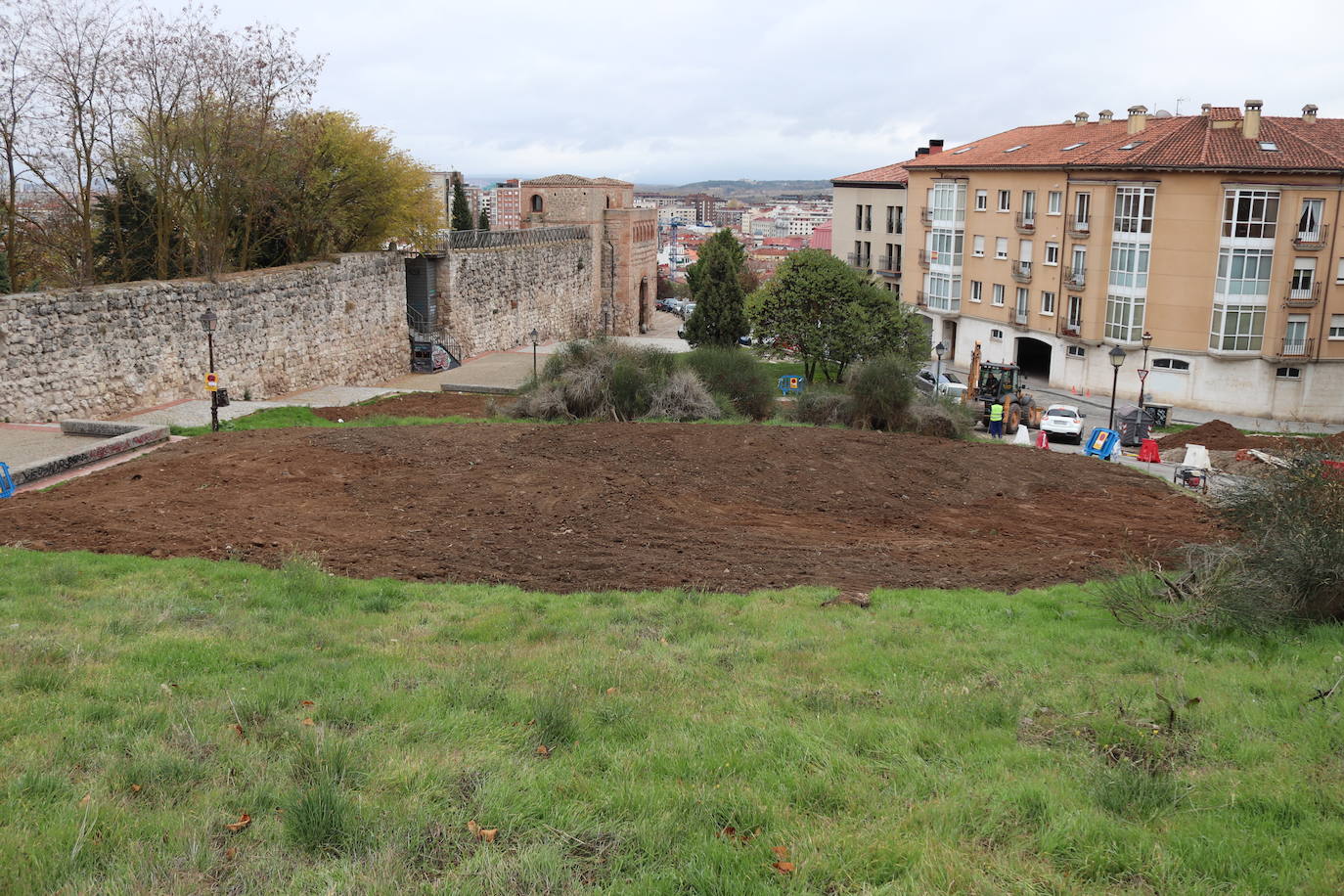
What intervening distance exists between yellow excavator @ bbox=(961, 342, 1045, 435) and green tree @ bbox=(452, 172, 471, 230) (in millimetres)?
33299

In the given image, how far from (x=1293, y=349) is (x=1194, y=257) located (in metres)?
4.47

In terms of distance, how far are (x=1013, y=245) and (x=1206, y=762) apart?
39.9m

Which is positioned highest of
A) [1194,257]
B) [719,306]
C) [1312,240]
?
[1312,240]

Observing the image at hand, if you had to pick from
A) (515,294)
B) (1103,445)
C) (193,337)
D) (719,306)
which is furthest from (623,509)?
(719,306)

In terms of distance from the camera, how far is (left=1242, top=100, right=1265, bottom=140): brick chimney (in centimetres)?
3500

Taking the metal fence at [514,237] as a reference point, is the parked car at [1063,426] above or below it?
below

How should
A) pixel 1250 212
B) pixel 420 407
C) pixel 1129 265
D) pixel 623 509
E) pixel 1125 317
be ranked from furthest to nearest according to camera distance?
pixel 1125 317 < pixel 1129 265 < pixel 1250 212 < pixel 420 407 < pixel 623 509

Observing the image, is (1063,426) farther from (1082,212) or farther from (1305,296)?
(1082,212)

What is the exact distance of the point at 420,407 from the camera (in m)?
23.8

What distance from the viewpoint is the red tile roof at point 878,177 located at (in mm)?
52203

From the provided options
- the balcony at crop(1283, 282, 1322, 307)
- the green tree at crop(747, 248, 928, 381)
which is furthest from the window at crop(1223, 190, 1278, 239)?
the green tree at crop(747, 248, 928, 381)

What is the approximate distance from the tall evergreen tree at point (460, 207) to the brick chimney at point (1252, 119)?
38.0 meters

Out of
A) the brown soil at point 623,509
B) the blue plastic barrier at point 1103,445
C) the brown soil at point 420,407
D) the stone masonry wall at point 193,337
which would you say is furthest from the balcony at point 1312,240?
the stone masonry wall at point 193,337

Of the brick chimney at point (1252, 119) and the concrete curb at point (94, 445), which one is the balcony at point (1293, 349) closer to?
the brick chimney at point (1252, 119)
